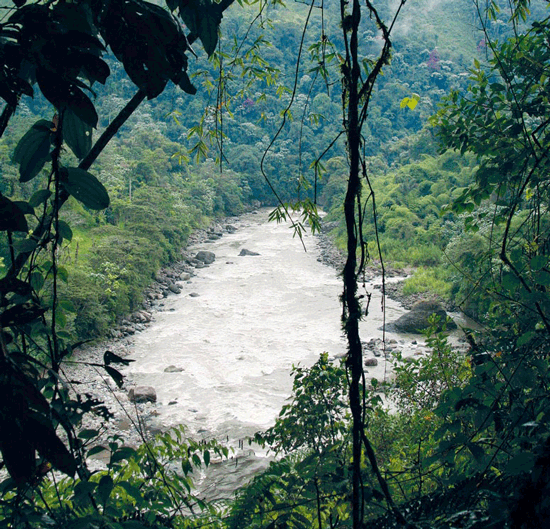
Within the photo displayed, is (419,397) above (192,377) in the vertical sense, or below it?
below

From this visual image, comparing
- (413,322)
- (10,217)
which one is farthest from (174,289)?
(10,217)

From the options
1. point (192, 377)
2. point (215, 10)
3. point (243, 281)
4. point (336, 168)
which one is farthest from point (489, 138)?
point (336, 168)

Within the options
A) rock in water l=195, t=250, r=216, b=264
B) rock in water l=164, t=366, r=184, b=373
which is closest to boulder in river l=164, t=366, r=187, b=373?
rock in water l=164, t=366, r=184, b=373

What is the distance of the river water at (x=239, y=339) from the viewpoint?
4734mm

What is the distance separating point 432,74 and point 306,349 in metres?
16.5

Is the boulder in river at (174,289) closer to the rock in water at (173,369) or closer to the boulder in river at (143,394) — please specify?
the rock in water at (173,369)

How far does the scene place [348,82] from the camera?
0.58m

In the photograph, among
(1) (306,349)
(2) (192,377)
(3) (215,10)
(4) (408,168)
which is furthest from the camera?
(4) (408,168)

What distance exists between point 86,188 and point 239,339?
5.98 m

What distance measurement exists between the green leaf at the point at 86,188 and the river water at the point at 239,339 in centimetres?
335

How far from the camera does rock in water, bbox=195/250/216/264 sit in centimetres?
985

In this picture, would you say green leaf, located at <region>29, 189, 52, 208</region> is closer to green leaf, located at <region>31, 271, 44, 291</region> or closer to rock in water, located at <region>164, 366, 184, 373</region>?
green leaf, located at <region>31, 271, 44, 291</region>

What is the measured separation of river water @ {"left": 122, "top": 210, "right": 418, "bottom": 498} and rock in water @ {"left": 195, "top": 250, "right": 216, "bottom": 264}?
14 centimetres

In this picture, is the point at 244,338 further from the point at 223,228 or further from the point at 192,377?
the point at 223,228
